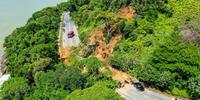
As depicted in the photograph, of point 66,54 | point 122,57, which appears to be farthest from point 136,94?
point 66,54

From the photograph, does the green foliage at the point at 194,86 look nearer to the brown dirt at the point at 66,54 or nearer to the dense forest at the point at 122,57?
the dense forest at the point at 122,57

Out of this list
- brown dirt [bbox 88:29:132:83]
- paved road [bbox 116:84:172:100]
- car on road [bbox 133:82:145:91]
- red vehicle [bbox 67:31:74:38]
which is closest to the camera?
paved road [bbox 116:84:172:100]

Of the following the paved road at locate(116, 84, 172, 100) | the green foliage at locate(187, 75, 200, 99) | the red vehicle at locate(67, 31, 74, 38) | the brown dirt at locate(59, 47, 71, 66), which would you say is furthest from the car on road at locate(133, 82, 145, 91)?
the red vehicle at locate(67, 31, 74, 38)

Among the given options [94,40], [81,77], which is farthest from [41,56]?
[81,77]

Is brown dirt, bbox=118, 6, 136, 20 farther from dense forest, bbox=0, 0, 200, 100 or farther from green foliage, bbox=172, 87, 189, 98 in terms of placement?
green foliage, bbox=172, 87, 189, 98

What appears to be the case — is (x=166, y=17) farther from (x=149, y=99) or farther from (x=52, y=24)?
(x=52, y=24)

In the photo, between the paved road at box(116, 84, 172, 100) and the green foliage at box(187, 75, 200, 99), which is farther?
the paved road at box(116, 84, 172, 100)
